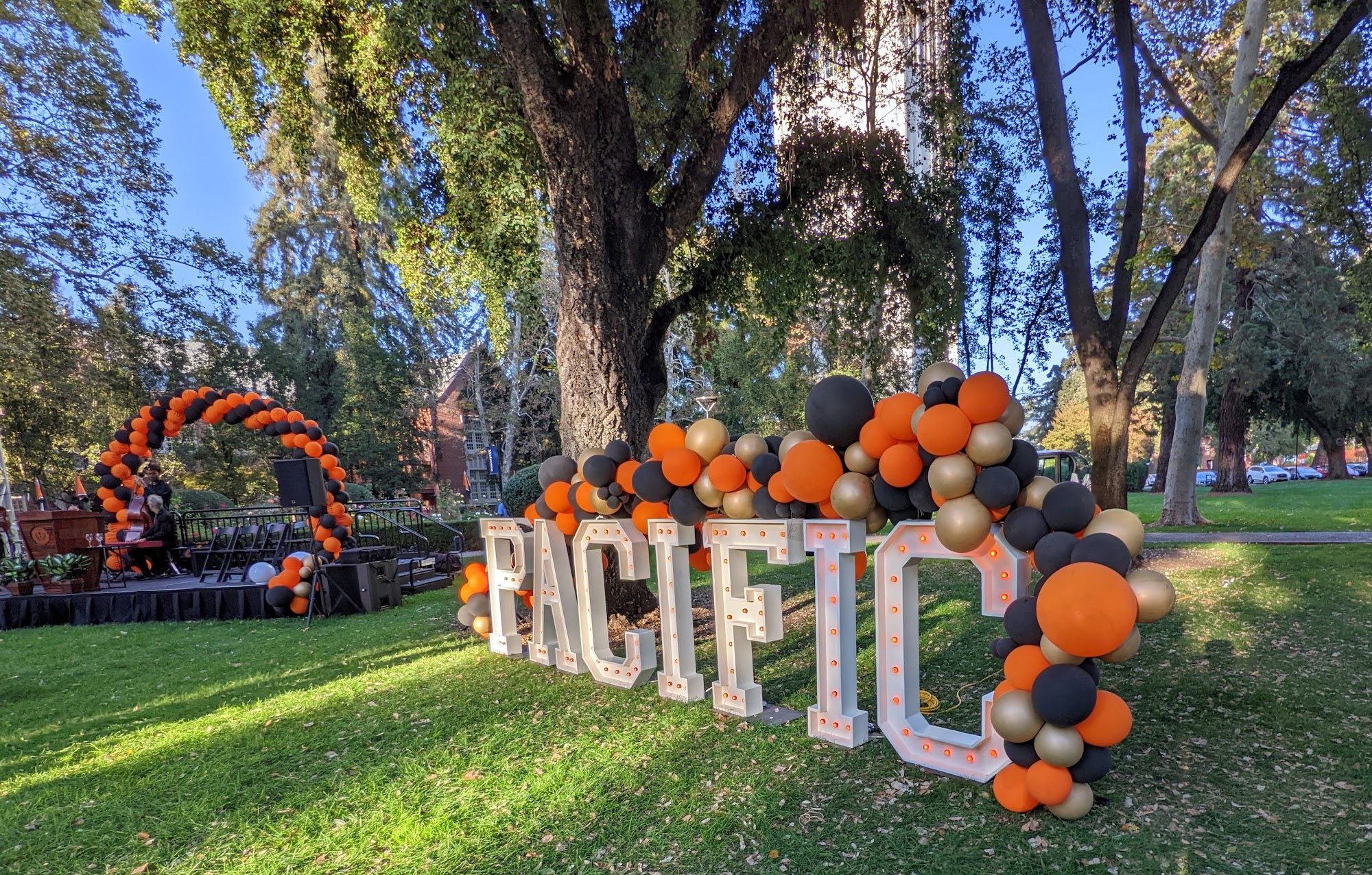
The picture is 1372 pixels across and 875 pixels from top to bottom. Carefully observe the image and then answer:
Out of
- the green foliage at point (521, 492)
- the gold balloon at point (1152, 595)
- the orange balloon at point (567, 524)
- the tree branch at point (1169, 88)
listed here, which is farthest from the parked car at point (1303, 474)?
the orange balloon at point (567, 524)

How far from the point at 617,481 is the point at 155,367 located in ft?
55.5

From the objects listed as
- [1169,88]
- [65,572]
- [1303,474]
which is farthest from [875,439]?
[1303,474]

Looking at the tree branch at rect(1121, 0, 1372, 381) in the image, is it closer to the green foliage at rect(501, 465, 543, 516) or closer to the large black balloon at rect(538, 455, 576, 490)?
the large black balloon at rect(538, 455, 576, 490)

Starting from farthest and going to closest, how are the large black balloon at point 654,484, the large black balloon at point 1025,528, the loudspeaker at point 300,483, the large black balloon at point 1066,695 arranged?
the loudspeaker at point 300,483
the large black balloon at point 654,484
the large black balloon at point 1025,528
the large black balloon at point 1066,695

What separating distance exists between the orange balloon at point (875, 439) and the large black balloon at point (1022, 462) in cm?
58

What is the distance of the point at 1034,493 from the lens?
307 centimetres

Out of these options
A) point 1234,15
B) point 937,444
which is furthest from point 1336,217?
point 937,444

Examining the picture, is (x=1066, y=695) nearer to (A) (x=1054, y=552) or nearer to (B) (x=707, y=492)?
(A) (x=1054, y=552)

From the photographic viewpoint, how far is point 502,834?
302 cm

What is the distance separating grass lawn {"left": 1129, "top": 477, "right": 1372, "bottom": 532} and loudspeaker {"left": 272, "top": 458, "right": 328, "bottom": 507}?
47.4 feet

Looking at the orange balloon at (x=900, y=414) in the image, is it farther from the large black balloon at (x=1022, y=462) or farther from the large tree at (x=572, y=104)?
the large tree at (x=572, y=104)

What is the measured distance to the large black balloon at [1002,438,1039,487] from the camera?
10.2 feet

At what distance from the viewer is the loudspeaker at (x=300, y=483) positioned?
9617mm

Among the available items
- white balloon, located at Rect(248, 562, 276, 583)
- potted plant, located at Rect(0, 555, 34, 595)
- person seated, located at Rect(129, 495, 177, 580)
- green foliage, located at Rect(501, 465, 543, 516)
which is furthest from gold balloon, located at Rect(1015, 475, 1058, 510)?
person seated, located at Rect(129, 495, 177, 580)
